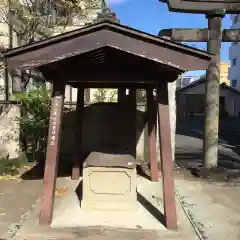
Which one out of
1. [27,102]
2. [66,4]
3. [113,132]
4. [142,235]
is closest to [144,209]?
[142,235]

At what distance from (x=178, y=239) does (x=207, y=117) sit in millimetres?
4830

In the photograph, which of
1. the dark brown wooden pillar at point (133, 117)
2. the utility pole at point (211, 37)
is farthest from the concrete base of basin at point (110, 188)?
the dark brown wooden pillar at point (133, 117)

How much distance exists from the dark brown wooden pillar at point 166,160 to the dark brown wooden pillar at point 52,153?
4.86ft

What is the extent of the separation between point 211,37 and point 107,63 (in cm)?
465

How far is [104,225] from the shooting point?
5332 millimetres

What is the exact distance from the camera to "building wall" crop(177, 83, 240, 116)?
43500 mm

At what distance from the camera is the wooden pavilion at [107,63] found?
489cm

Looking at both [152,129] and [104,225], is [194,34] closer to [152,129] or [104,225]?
[152,129]

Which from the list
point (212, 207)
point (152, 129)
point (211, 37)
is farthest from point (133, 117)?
point (212, 207)

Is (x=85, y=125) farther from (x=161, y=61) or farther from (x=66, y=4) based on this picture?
(x=161, y=61)

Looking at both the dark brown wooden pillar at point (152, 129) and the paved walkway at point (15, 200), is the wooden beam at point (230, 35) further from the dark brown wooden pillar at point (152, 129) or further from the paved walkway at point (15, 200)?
the paved walkway at point (15, 200)

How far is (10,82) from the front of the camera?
11.8 meters

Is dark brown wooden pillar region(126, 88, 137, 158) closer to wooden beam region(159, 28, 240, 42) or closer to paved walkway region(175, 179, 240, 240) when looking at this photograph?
wooden beam region(159, 28, 240, 42)

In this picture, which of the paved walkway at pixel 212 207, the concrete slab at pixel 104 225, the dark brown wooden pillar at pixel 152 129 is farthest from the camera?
the dark brown wooden pillar at pixel 152 129
